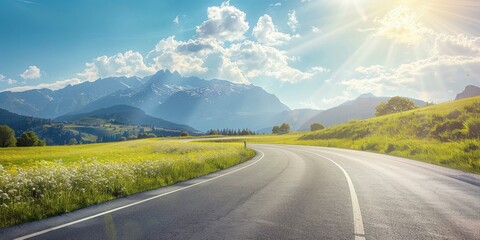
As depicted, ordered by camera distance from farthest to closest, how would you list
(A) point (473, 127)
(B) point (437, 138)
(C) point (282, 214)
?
1. (B) point (437, 138)
2. (A) point (473, 127)
3. (C) point (282, 214)

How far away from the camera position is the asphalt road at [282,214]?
229 inches

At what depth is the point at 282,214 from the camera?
718cm

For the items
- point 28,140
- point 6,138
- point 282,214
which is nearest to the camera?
point 282,214

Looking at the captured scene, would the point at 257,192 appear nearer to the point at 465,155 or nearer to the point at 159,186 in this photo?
the point at 159,186

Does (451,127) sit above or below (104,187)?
above

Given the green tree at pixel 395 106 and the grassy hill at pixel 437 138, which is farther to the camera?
the green tree at pixel 395 106

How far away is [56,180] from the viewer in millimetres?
10062

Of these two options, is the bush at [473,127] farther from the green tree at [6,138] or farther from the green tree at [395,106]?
the green tree at [6,138]

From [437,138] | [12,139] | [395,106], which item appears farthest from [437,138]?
[12,139]

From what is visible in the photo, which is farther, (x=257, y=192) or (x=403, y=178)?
(x=403, y=178)

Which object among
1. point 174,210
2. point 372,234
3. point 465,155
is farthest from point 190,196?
point 465,155

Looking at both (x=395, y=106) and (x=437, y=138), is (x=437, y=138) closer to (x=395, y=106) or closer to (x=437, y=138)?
(x=437, y=138)

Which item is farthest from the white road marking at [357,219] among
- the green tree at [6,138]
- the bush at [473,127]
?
the green tree at [6,138]

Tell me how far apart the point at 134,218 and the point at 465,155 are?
20932 mm
